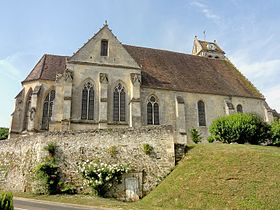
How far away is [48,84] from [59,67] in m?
2.83

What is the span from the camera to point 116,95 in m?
25.8

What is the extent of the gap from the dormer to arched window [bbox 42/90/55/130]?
25.7 m

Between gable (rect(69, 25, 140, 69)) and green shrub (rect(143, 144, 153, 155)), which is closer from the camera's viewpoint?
green shrub (rect(143, 144, 153, 155))

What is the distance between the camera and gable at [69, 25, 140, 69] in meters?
26.0

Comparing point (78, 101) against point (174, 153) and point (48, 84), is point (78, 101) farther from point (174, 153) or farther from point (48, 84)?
point (174, 153)

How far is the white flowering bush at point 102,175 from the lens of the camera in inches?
636

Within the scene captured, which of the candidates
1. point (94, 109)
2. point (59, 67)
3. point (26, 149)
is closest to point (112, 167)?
point (26, 149)

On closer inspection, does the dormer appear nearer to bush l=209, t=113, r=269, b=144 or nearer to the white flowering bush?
bush l=209, t=113, r=269, b=144

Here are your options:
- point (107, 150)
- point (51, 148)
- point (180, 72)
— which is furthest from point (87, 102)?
point (180, 72)

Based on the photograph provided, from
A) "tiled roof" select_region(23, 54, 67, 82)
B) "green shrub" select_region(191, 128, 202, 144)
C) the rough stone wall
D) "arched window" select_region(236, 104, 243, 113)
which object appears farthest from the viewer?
"arched window" select_region(236, 104, 243, 113)

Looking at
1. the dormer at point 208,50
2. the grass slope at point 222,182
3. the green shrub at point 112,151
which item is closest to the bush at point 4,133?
the green shrub at point 112,151

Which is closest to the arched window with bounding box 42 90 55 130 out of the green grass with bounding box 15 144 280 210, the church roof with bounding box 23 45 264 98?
the church roof with bounding box 23 45 264 98

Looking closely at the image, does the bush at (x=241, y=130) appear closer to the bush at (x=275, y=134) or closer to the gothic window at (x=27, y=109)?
the bush at (x=275, y=134)

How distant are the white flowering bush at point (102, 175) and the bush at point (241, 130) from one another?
33.5 ft
